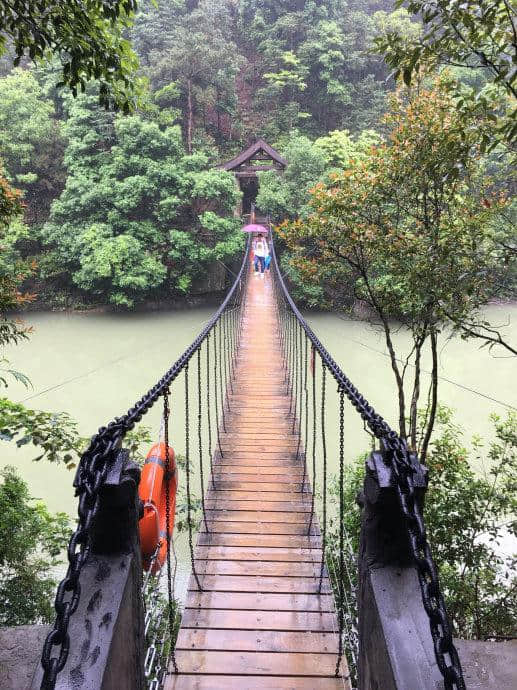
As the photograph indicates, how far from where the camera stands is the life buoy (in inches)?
96.3

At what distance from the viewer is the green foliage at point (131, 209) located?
920 cm

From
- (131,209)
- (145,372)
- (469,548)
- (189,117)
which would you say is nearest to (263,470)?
(469,548)

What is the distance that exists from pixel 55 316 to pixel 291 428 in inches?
338

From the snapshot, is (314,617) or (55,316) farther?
(55,316)

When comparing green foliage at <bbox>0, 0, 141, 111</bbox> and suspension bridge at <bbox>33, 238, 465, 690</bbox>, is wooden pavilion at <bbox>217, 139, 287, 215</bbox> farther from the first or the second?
green foliage at <bbox>0, 0, 141, 111</bbox>

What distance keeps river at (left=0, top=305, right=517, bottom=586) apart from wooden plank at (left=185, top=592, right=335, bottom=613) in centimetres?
279

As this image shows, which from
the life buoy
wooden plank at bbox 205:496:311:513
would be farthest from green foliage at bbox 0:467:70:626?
wooden plank at bbox 205:496:311:513

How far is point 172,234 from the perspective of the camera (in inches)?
379

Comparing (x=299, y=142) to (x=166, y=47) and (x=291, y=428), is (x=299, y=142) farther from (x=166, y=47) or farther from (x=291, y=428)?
(x=291, y=428)

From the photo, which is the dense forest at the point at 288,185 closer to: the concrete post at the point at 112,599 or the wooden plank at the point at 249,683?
the wooden plank at the point at 249,683

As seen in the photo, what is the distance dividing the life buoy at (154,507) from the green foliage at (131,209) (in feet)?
21.6

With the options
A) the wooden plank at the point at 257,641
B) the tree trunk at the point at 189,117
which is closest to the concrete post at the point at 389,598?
the wooden plank at the point at 257,641

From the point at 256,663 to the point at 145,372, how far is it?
6.47 metres

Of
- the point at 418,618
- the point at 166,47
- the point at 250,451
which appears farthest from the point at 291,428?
the point at 166,47
